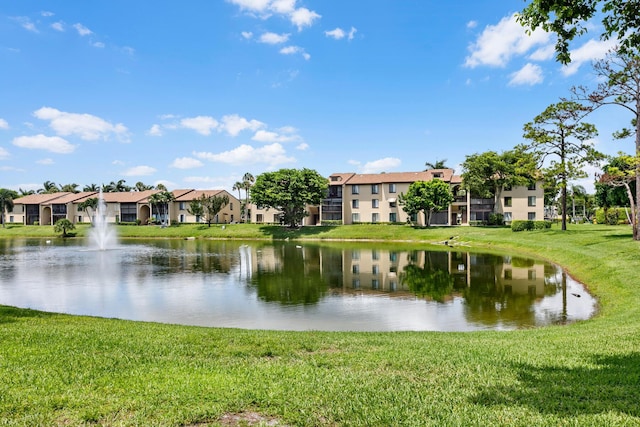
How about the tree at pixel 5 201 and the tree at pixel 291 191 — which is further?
the tree at pixel 5 201

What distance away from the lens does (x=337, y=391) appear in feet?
21.5

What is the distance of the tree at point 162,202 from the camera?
96.0 metres

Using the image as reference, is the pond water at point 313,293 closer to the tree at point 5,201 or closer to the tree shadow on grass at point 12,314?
the tree shadow on grass at point 12,314

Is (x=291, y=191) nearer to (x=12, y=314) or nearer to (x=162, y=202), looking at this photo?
(x=162, y=202)

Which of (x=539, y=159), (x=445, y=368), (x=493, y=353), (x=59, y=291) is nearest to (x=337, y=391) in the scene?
(x=445, y=368)

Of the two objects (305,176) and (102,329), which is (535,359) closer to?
(102,329)

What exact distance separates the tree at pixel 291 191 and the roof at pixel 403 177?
9241 mm

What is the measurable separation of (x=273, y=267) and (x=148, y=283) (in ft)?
35.3

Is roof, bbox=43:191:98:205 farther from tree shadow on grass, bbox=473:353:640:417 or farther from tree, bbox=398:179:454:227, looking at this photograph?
tree shadow on grass, bbox=473:353:640:417

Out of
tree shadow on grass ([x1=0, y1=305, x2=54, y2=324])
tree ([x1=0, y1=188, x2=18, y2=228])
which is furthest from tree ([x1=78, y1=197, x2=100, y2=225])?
tree shadow on grass ([x1=0, y1=305, x2=54, y2=324])

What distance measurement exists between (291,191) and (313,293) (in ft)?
181

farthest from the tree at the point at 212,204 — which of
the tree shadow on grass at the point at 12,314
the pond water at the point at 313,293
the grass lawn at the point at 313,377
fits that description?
the grass lawn at the point at 313,377

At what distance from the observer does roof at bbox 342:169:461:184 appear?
8131cm

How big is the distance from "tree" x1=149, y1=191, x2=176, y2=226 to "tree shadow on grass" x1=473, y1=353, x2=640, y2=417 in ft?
311
